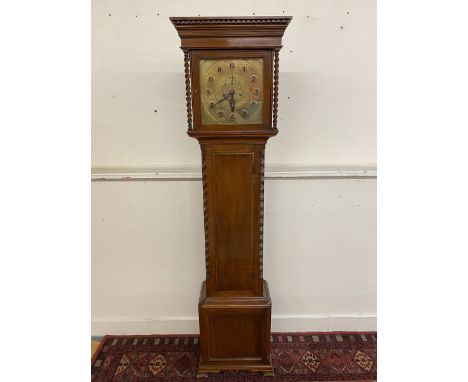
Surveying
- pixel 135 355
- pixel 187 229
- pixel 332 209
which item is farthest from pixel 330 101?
pixel 135 355

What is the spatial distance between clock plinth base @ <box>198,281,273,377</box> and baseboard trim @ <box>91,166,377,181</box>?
2.30 ft

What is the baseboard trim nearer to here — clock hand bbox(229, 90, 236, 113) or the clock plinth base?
clock hand bbox(229, 90, 236, 113)

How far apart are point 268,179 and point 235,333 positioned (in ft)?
3.05

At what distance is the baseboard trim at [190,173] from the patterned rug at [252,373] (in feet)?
3.49

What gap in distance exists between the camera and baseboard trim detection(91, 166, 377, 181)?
2158 millimetres

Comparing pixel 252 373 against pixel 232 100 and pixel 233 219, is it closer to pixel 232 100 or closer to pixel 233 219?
pixel 233 219

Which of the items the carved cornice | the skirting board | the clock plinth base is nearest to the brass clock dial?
the carved cornice

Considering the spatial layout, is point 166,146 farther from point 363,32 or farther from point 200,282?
point 363,32

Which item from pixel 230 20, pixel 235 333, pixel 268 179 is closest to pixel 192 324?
pixel 235 333

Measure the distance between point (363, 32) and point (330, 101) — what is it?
44 cm

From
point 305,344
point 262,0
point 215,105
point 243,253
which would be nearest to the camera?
point 215,105

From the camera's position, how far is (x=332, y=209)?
2.22 metres

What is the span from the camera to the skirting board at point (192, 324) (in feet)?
7.58

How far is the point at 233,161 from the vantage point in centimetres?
177
